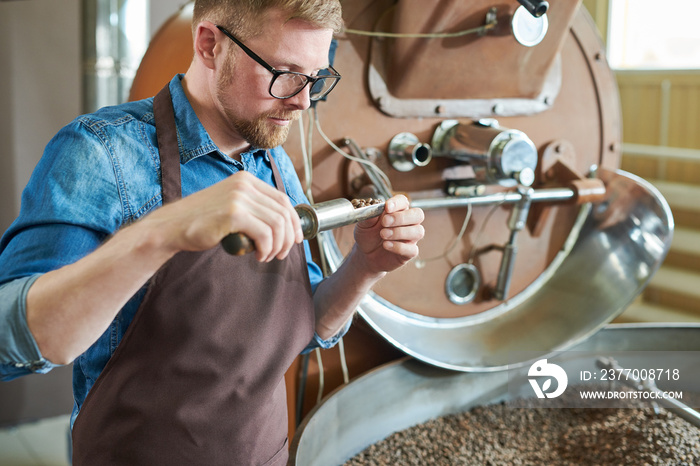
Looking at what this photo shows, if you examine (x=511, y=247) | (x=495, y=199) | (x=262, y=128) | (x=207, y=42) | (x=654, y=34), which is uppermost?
(x=654, y=34)

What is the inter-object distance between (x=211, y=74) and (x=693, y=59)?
405 centimetres

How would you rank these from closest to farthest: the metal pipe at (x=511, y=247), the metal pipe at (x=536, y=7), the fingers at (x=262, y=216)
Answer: the fingers at (x=262, y=216)
the metal pipe at (x=536, y=7)
the metal pipe at (x=511, y=247)

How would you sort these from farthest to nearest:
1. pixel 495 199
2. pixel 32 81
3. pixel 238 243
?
1. pixel 32 81
2. pixel 495 199
3. pixel 238 243

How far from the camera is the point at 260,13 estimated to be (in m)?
0.96

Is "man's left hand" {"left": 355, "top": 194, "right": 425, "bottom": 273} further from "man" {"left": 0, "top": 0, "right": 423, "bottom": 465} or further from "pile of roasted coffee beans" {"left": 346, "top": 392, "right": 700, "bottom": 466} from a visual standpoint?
"pile of roasted coffee beans" {"left": 346, "top": 392, "right": 700, "bottom": 466}

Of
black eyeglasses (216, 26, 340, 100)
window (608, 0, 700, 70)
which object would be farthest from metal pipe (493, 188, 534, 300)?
window (608, 0, 700, 70)

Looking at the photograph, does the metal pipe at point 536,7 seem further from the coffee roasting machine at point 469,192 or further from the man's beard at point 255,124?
the man's beard at point 255,124

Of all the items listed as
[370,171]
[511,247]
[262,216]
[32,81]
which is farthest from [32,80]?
[262,216]

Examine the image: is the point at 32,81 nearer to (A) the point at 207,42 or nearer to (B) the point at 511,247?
(A) the point at 207,42

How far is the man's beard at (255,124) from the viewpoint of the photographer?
100cm

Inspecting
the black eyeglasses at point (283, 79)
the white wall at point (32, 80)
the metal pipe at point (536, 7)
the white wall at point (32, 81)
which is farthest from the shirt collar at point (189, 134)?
the white wall at point (32, 81)

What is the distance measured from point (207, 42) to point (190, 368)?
1.58 ft

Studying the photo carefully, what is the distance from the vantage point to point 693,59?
4.21 meters

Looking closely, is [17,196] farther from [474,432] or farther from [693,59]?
[693,59]
